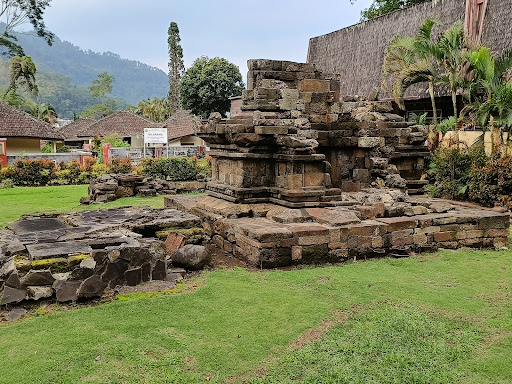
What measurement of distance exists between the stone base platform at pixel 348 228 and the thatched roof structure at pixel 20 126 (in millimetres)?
18835

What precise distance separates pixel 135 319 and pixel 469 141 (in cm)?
1213

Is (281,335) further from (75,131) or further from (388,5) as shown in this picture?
(75,131)

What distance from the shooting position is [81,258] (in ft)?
16.3

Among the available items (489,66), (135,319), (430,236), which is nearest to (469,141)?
(489,66)

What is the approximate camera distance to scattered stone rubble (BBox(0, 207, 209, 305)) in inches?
Result: 184

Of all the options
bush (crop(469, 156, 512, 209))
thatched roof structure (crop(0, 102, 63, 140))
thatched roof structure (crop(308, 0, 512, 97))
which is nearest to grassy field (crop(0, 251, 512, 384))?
bush (crop(469, 156, 512, 209))

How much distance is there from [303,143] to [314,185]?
0.69 m

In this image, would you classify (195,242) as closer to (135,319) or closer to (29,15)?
(135,319)

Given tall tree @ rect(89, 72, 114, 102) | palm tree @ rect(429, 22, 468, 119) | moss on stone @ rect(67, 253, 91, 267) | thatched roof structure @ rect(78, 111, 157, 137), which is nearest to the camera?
moss on stone @ rect(67, 253, 91, 267)

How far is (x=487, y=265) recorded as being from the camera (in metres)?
6.47

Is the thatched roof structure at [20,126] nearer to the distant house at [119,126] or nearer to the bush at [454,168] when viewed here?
the distant house at [119,126]

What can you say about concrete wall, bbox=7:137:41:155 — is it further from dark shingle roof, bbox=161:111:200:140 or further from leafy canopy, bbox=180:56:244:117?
leafy canopy, bbox=180:56:244:117

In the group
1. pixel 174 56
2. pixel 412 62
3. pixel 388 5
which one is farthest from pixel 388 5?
pixel 174 56

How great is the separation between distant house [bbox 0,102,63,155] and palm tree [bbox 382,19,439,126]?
1735 centimetres
